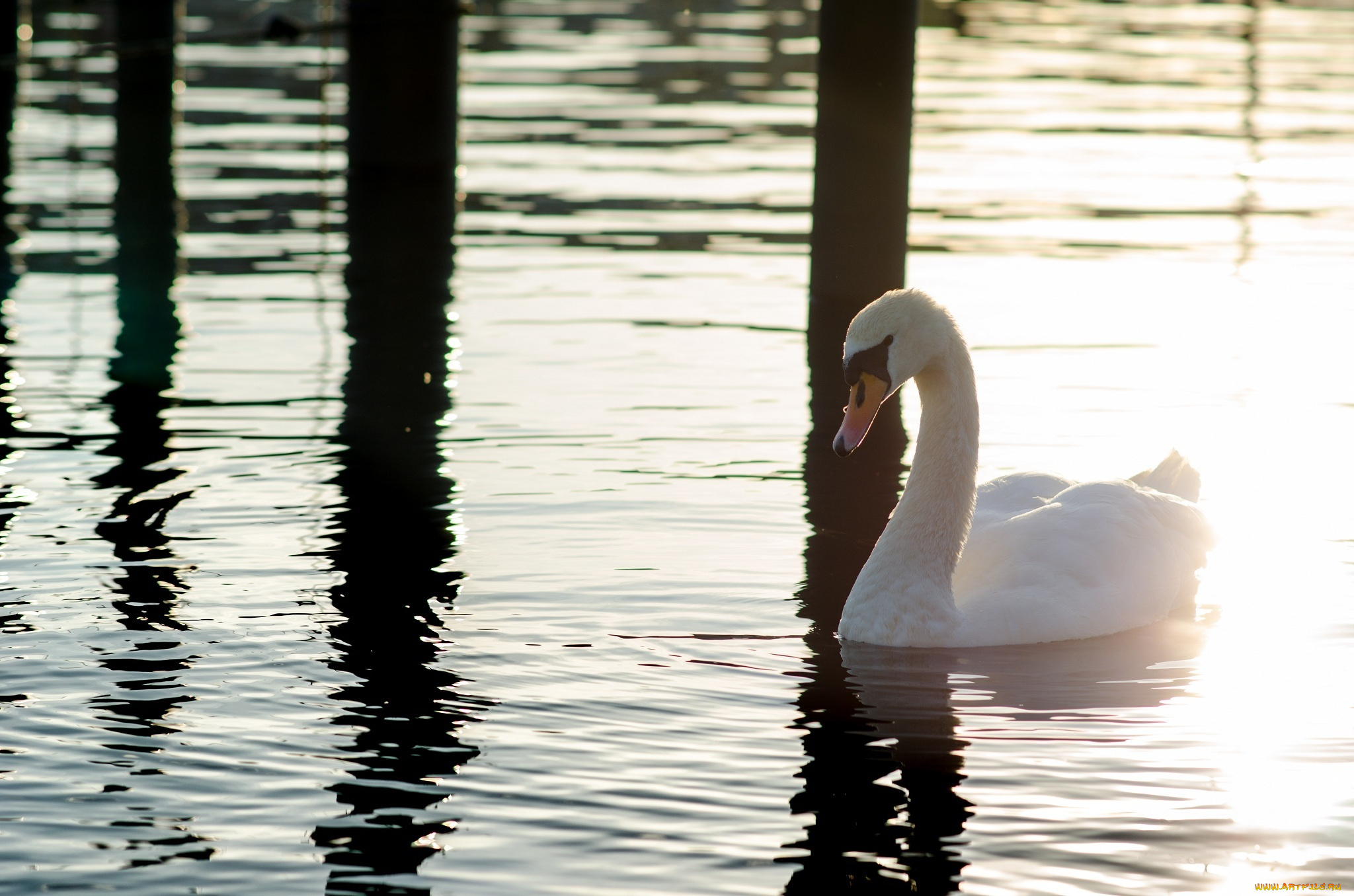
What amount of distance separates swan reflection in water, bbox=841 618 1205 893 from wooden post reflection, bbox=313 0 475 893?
132 centimetres

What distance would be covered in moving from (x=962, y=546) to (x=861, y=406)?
0.72 m

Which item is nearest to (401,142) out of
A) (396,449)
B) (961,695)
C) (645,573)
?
(396,449)

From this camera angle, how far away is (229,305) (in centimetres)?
1406

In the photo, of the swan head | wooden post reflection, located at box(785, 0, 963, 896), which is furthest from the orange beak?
wooden post reflection, located at box(785, 0, 963, 896)

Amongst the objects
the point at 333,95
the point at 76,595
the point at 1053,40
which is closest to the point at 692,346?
the point at 76,595

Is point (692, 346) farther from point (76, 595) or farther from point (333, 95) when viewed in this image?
point (333, 95)

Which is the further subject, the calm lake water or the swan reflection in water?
the swan reflection in water

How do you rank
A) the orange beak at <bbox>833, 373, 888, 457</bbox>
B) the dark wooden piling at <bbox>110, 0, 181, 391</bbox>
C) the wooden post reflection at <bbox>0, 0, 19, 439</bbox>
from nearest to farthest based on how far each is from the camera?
the orange beak at <bbox>833, 373, 888, 457</bbox>, the wooden post reflection at <bbox>0, 0, 19, 439</bbox>, the dark wooden piling at <bbox>110, 0, 181, 391</bbox>

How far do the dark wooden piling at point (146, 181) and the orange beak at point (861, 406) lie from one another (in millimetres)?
6588

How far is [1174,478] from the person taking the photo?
854 centimetres

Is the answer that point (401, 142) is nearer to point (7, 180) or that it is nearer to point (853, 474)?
point (7, 180)

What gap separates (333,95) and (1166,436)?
18754 mm

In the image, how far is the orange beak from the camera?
279 inches

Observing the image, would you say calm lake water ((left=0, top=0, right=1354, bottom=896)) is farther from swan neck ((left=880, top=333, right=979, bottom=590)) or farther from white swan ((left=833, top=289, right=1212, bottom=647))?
swan neck ((left=880, top=333, right=979, bottom=590))
